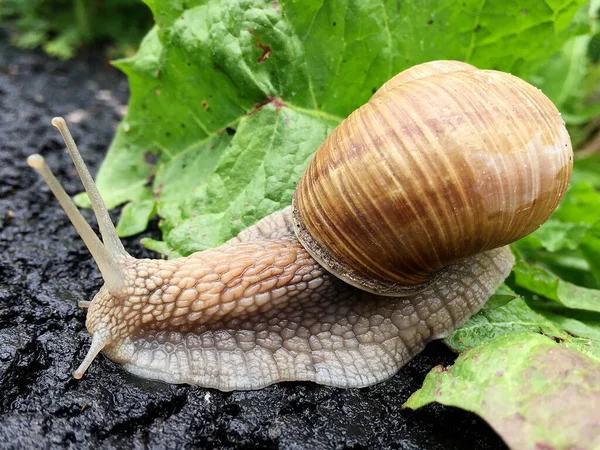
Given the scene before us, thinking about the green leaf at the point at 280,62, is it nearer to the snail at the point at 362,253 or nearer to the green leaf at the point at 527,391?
the snail at the point at 362,253

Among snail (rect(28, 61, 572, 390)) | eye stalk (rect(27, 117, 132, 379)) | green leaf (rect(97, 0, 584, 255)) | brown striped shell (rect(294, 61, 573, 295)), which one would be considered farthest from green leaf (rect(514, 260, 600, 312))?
eye stalk (rect(27, 117, 132, 379))

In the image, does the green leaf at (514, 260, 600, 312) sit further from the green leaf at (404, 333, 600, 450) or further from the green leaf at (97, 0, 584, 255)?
the green leaf at (97, 0, 584, 255)

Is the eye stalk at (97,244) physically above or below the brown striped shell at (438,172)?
below

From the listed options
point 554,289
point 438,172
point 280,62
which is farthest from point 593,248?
point 280,62

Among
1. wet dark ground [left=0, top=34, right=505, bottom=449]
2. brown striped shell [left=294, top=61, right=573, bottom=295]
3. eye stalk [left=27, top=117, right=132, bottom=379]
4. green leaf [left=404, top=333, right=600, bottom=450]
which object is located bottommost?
wet dark ground [left=0, top=34, right=505, bottom=449]

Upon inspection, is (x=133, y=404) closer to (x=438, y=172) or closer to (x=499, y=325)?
(x=438, y=172)

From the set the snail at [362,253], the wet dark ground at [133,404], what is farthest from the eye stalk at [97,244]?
the wet dark ground at [133,404]
